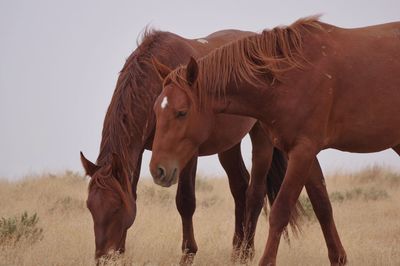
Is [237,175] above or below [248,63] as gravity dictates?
below

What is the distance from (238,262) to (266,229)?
2.54 m

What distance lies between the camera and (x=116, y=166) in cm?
575

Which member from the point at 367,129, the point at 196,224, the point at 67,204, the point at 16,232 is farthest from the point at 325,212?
the point at 67,204

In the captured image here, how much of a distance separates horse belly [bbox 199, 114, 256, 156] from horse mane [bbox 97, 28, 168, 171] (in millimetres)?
1083

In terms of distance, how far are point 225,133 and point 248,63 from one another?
5.92 ft

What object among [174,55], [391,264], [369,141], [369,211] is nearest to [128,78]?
[174,55]

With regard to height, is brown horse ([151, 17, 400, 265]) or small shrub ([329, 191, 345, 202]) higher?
brown horse ([151, 17, 400, 265])

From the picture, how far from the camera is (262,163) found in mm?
7867

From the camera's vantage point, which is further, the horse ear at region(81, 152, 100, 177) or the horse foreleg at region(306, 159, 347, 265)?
the horse foreleg at region(306, 159, 347, 265)

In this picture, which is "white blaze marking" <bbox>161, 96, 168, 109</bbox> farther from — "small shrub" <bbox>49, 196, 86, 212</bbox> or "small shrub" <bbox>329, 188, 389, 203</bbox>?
"small shrub" <bbox>329, 188, 389, 203</bbox>

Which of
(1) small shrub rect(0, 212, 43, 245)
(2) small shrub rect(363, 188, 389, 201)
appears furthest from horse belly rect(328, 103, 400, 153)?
(2) small shrub rect(363, 188, 389, 201)

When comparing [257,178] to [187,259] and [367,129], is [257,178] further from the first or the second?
[367,129]

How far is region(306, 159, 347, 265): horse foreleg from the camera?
645cm

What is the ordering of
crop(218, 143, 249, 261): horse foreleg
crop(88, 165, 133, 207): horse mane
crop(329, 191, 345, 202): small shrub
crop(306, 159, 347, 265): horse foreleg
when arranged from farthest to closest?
1. crop(329, 191, 345, 202): small shrub
2. crop(218, 143, 249, 261): horse foreleg
3. crop(306, 159, 347, 265): horse foreleg
4. crop(88, 165, 133, 207): horse mane
